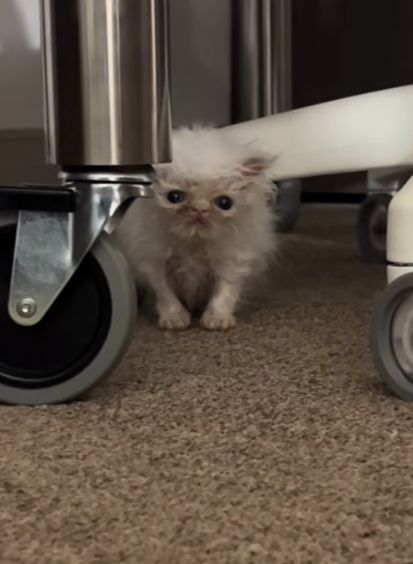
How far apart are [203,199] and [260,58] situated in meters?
0.60

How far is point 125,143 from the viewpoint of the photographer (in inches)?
29.6

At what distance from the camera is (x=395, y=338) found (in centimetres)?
77

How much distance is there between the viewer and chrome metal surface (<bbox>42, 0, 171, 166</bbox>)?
74 cm

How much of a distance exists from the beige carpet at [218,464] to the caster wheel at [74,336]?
0.02 m

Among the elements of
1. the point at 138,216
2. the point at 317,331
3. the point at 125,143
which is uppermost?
the point at 125,143

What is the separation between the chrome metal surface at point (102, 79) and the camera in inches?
29.1

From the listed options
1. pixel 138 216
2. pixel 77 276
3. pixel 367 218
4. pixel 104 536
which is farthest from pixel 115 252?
pixel 367 218

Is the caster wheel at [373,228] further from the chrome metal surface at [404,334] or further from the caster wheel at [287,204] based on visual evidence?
the chrome metal surface at [404,334]

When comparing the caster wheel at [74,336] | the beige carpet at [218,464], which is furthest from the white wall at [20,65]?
the caster wheel at [74,336]

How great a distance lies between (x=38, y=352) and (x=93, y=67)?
0.22m

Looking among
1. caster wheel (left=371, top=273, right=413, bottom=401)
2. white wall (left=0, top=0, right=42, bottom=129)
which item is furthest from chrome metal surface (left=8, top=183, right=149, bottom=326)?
white wall (left=0, top=0, right=42, bottom=129)

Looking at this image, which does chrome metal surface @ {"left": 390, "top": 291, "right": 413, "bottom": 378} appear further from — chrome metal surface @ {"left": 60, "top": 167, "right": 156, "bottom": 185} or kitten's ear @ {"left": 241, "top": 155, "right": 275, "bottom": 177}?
kitten's ear @ {"left": 241, "top": 155, "right": 275, "bottom": 177}

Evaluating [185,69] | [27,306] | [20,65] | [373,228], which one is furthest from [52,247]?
[185,69]

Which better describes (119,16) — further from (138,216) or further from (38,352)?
(138,216)
